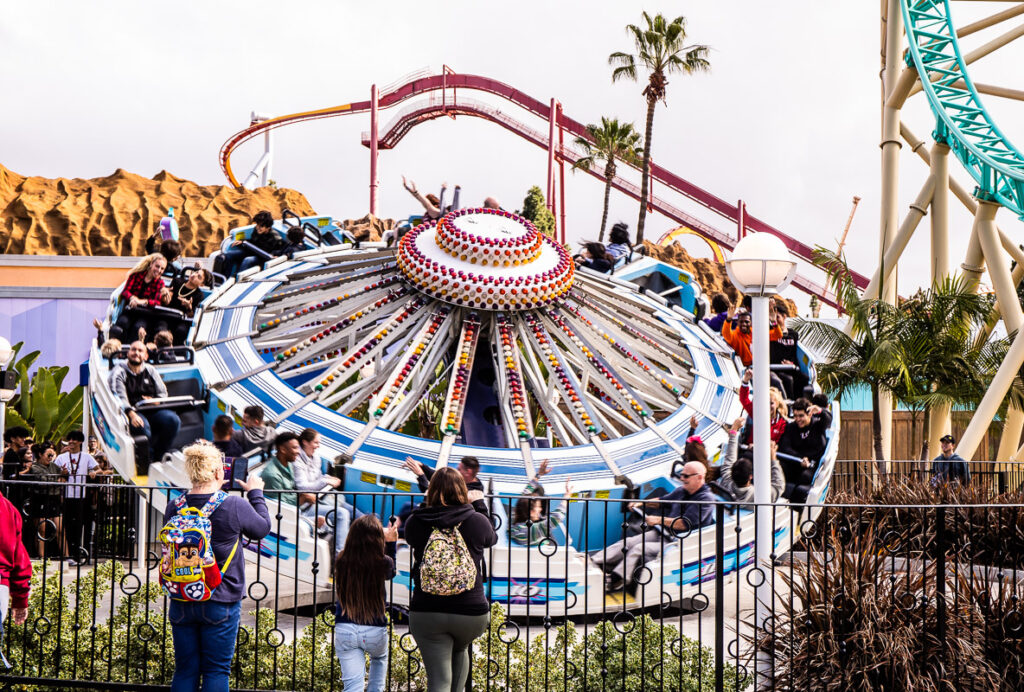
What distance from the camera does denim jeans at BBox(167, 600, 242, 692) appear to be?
5.18 m

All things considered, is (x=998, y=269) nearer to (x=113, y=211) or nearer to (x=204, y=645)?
(x=204, y=645)

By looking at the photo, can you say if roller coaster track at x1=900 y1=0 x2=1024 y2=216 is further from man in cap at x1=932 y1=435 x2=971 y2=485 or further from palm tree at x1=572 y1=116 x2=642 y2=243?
palm tree at x1=572 y1=116 x2=642 y2=243

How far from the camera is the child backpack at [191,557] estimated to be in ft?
16.7

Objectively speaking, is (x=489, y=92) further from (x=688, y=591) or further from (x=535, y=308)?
(x=688, y=591)

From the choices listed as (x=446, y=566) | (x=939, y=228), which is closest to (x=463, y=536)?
(x=446, y=566)

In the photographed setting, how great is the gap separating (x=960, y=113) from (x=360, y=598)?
1572 centimetres

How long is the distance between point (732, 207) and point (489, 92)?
10292mm

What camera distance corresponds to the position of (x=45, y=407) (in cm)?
1867

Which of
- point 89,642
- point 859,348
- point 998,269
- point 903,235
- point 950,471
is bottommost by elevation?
point 89,642

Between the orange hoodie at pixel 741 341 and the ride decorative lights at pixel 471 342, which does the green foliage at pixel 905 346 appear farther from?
the ride decorative lights at pixel 471 342

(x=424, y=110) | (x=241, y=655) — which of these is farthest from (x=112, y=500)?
(x=424, y=110)

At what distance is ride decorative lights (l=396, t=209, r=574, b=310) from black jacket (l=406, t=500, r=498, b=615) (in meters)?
4.97

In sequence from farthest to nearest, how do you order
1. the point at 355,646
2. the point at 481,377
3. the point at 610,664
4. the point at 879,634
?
the point at 481,377 → the point at 610,664 → the point at 879,634 → the point at 355,646

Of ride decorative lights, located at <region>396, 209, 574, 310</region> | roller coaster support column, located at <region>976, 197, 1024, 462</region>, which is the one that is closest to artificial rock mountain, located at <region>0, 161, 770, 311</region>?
roller coaster support column, located at <region>976, 197, 1024, 462</region>
